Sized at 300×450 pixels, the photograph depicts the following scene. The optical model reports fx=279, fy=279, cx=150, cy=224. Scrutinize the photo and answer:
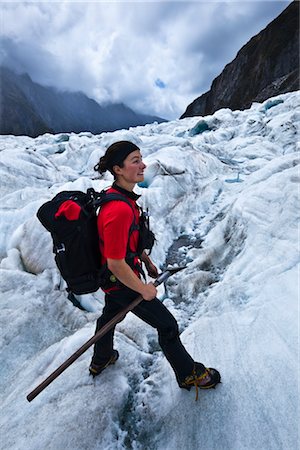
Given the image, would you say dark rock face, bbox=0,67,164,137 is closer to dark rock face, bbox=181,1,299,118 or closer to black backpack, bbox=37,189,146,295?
dark rock face, bbox=181,1,299,118

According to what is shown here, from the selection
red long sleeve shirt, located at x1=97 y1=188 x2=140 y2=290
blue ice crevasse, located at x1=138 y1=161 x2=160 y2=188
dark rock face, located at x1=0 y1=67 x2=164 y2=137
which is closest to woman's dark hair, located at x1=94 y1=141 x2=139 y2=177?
red long sleeve shirt, located at x1=97 y1=188 x2=140 y2=290

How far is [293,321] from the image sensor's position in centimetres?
273

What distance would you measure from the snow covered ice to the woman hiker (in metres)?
0.28

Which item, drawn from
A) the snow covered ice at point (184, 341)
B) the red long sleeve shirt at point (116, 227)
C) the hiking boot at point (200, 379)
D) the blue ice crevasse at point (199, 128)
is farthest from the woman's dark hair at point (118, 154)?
the blue ice crevasse at point (199, 128)

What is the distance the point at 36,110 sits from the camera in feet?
491

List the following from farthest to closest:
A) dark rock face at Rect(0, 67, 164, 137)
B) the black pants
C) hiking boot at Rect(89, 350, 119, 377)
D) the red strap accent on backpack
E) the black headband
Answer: dark rock face at Rect(0, 67, 164, 137) → hiking boot at Rect(89, 350, 119, 377) → the black pants → the black headband → the red strap accent on backpack

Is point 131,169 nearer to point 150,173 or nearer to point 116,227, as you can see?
point 116,227

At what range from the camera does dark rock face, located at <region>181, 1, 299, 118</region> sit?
134 feet

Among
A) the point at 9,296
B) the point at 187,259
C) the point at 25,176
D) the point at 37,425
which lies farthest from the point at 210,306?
the point at 25,176

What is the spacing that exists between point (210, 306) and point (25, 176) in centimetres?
949

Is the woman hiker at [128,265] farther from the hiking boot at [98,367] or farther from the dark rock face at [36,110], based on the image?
the dark rock face at [36,110]

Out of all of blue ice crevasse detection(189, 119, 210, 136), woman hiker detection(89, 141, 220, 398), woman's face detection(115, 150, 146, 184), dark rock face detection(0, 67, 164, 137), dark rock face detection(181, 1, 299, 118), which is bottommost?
woman hiker detection(89, 141, 220, 398)

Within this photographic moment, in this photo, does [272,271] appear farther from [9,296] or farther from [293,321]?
[9,296]

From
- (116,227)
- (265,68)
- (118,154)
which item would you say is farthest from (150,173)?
(265,68)
